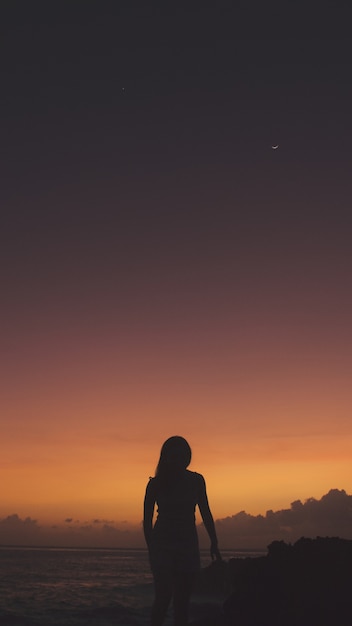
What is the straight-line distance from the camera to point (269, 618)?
10.6m

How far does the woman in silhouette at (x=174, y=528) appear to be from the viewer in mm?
5934

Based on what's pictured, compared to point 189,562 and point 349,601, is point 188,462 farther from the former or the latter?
point 349,601

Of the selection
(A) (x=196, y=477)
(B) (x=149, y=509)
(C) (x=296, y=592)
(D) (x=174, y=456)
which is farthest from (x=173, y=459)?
(C) (x=296, y=592)

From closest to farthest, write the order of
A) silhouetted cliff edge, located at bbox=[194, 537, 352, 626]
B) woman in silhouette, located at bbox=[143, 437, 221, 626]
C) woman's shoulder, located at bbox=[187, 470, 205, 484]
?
1. woman in silhouette, located at bbox=[143, 437, 221, 626]
2. woman's shoulder, located at bbox=[187, 470, 205, 484]
3. silhouetted cliff edge, located at bbox=[194, 537, 352, 626]

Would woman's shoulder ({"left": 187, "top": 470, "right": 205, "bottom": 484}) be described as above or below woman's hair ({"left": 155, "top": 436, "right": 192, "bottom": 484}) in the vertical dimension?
below

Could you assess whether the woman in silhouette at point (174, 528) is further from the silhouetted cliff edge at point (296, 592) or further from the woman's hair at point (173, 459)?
the silhouetted cliff edge at point (296, 592)

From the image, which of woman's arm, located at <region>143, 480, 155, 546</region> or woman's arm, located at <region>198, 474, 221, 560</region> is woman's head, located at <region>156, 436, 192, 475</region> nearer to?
woman's arm, located at <region>143, 480, 155, 546</region>

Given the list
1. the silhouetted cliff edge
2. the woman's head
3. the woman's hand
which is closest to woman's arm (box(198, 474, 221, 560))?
the woman's hand

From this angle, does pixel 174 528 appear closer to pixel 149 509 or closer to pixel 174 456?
pixel 149 509

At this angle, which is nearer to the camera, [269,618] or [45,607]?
[269,618]

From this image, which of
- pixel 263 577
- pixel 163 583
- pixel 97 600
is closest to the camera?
pixel 163 583

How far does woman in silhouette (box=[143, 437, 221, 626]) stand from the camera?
5.93 m

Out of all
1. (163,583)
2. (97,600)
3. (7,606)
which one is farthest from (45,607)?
(163,583)

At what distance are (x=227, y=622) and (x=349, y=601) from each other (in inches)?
91.3
